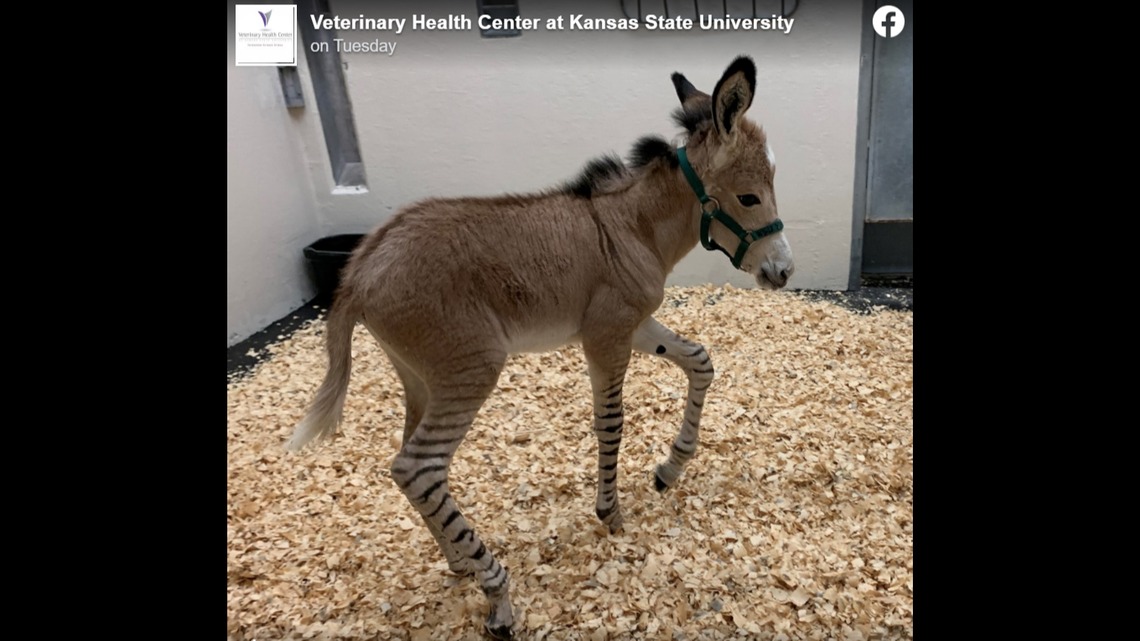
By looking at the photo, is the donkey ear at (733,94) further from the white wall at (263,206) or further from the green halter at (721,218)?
the white wall at (263,206)

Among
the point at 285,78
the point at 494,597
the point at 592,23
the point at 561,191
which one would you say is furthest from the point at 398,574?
the point at 592,23

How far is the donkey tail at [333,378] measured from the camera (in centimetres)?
154

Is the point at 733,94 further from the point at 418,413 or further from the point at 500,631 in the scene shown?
the point at 500,631

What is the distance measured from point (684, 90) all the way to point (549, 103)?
481 millimetres

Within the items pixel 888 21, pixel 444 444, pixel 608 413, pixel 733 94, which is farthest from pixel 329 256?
pixel 888 21

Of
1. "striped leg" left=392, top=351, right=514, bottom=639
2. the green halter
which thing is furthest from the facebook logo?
"striped leg" left=392, top=351, right=514, bottom=639

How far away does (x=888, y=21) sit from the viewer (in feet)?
5.26

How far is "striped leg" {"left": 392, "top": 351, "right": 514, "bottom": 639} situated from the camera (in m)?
1.46

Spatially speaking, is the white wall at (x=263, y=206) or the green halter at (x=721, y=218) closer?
the green halter at (x=721, y=218)

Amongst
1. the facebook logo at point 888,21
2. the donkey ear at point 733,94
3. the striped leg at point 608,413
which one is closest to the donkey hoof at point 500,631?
the striped leg at point 608,413

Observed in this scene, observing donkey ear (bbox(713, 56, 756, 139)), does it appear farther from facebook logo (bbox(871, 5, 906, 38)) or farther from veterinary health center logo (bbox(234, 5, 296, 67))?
veterinary health center logo (bbox(234, 5, 296, 67))

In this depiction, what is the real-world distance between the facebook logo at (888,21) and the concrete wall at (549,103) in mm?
55

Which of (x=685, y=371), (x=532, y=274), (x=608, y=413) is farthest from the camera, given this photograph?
(x=685, y=371)
